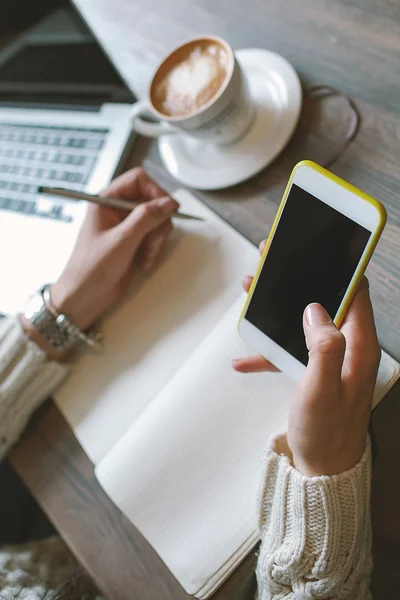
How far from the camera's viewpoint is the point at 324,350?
36cm

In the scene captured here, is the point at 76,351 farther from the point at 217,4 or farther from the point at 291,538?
the point at 217,4

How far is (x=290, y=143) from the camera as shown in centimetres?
58

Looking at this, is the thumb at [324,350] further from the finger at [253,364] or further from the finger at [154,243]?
the finger at [154,243]

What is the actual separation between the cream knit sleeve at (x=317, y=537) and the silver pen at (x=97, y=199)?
11.9 inches

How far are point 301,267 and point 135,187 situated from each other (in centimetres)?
28

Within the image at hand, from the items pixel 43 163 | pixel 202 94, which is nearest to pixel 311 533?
pixel 202 94

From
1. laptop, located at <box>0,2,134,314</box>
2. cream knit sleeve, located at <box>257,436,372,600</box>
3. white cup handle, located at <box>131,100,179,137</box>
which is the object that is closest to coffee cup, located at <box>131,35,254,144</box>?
white cup handle, located at <box>131,100,179,137</box>

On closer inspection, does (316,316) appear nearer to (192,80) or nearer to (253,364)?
(253,364)

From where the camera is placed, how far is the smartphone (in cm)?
38

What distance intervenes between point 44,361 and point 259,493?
1.00 feet

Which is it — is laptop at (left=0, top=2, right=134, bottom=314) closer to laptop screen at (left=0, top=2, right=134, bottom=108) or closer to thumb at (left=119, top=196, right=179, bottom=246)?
laptop screen at (left=0, top=2, right=134, bottom=108)

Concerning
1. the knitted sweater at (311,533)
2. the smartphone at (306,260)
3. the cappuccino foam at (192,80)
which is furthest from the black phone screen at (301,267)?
the cappuccino foam at (192,80)

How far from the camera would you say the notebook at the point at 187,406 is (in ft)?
1.56

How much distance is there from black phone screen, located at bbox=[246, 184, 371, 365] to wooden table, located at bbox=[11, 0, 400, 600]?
3.5 inches
